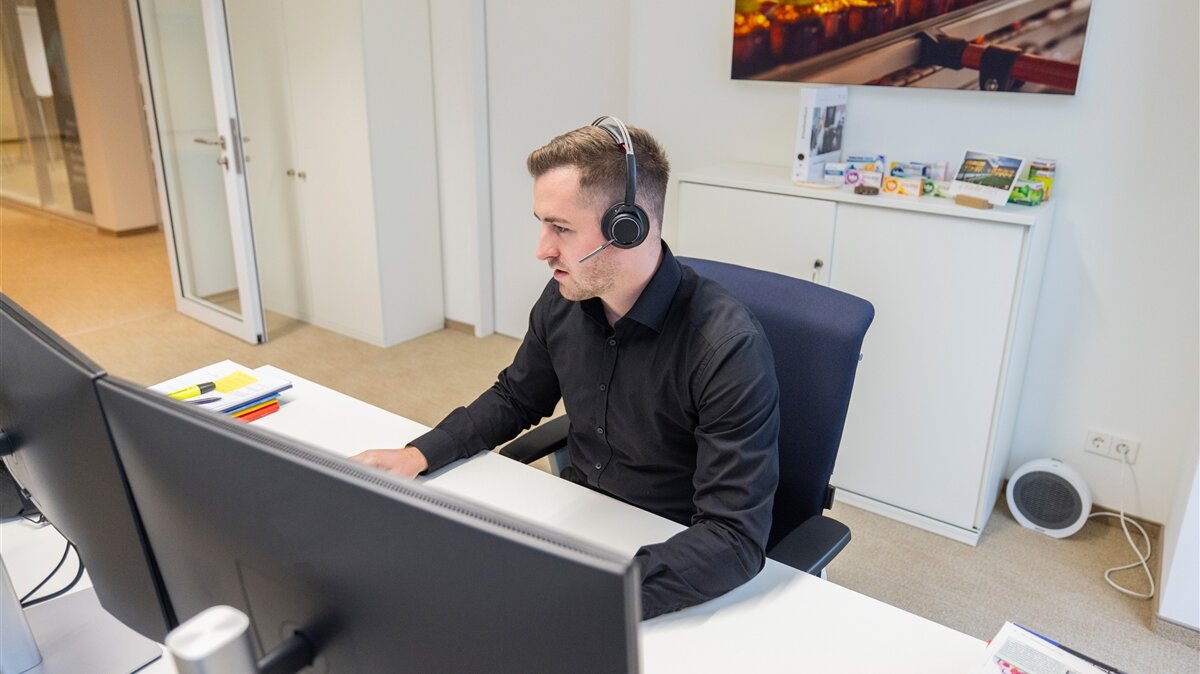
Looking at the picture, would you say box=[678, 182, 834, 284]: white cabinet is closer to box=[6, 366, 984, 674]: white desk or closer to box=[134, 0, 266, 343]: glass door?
box=[6, 366, 984, 674]: white desk

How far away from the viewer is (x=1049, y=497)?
263cm

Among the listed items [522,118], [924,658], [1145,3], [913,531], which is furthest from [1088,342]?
[522,118]

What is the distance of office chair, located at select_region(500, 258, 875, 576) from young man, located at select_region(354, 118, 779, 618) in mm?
157

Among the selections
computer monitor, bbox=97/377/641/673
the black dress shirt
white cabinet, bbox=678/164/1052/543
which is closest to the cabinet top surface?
white cabinet, bbox=678/164/1052/543

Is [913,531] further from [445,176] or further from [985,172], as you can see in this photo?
[445,176]

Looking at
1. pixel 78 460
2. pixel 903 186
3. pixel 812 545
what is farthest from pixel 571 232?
pixel 903 186

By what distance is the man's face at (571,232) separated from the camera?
1390mm

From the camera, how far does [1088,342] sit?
8.53 ft

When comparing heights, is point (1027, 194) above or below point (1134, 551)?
above

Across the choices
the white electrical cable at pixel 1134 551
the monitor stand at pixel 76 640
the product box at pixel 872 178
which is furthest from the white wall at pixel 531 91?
the monitor stand at pixel 76 640

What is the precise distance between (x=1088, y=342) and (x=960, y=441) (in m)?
0.53

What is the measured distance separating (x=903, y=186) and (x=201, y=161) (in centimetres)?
340

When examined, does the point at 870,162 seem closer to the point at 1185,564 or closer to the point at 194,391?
the point at 1185,564

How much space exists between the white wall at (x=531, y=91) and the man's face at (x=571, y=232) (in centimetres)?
212
